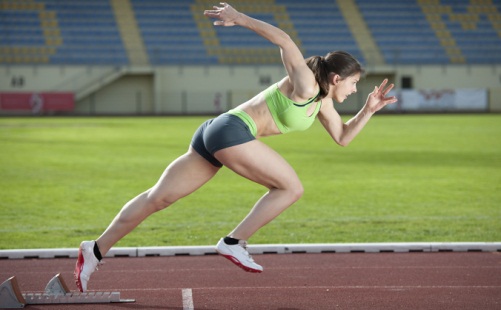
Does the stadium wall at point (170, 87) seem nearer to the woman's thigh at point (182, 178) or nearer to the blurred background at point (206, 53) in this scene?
the blurred background at point (206, 53)

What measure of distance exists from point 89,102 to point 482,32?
28085mm

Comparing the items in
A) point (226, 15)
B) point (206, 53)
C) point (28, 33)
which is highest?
point (28, 33)

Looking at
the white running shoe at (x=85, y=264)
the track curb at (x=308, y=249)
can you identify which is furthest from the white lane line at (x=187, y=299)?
the track curb at (x=308, y=249)

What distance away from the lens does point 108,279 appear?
752 centimetres

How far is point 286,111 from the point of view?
6.03m

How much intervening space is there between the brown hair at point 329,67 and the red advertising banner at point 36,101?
47.0 m

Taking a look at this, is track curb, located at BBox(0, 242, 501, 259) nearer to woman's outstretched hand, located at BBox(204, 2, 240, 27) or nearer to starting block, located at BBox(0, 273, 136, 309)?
starting block, located at BBox(0, 273, 136, 309)

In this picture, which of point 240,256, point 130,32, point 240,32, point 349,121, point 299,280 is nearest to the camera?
point 240,256

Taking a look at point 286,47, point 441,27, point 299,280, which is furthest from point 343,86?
point 441,27

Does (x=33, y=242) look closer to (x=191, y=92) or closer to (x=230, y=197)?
(x=230, y=197)

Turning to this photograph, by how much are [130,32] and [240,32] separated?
7.53 metres

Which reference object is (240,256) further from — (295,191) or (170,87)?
(170,87)

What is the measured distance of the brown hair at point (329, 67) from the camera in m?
6.02

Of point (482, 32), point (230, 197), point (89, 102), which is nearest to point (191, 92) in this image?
point (89, 102)
